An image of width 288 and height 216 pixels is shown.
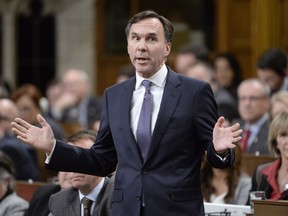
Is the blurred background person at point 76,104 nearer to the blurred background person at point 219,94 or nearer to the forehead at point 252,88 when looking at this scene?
the blurred background person at point 219,94

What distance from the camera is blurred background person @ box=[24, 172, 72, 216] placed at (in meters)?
6.78

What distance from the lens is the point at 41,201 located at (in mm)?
6906

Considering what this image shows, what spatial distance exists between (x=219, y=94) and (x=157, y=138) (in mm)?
4773

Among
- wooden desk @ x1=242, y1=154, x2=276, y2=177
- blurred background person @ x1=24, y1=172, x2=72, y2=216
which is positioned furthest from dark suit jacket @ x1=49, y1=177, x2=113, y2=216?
wooden desk @ x1=242, y1=154, x2=276, y2=177

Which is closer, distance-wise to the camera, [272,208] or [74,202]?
[272,208]

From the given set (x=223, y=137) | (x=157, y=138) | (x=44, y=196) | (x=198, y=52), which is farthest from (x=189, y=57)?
(x=223, y=137)

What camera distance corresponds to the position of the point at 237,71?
10547mm

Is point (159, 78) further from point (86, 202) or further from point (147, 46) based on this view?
point (86, 202)

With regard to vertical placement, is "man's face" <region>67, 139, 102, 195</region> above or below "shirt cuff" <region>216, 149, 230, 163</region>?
below

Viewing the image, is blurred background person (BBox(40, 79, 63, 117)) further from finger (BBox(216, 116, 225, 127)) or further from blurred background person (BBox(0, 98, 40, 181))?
finger (BBox(216, 116, 225, 127))

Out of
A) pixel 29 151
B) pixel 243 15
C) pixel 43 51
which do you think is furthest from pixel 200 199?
pixel 43 51

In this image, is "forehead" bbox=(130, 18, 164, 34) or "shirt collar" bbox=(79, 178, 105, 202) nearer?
"forehead" bbox=(130, 18, 164, 34)

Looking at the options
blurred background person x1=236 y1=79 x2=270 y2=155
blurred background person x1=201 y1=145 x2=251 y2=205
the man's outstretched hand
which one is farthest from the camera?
blurred background person x1=236 y1=79 x2=270 y2=155

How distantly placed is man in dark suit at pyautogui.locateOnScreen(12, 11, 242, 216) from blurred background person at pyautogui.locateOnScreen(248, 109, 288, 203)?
53.9 inches
